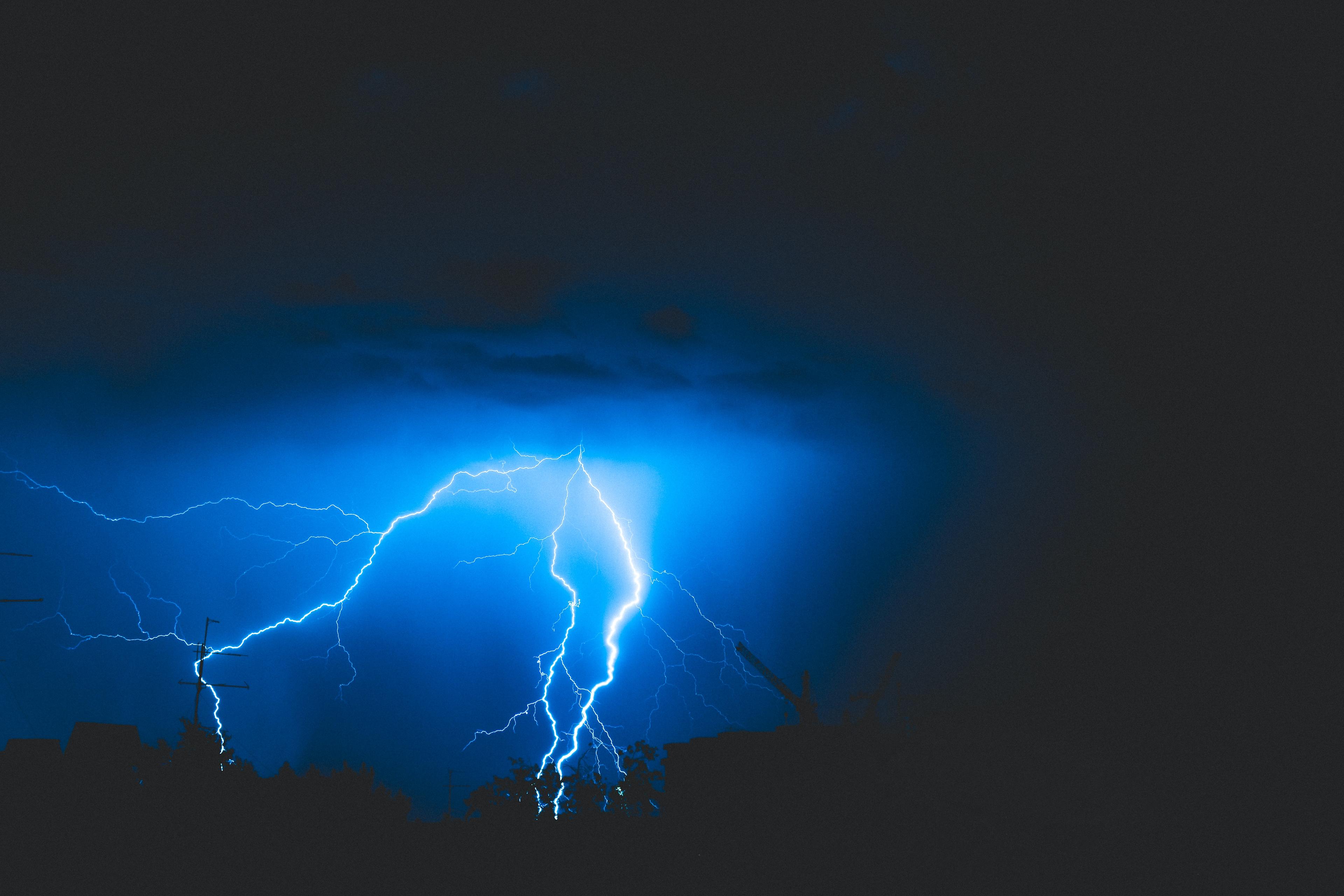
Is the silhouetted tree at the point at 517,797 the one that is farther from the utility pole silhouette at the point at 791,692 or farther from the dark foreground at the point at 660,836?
the utility pole silhouette at the point at 791,692

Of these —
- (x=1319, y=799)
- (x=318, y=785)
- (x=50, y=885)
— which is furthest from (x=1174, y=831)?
(x=50, y=885)

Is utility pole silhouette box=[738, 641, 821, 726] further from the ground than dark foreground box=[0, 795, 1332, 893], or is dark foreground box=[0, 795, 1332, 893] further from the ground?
utility pole silhouette box=[738, 641, 821, 726]

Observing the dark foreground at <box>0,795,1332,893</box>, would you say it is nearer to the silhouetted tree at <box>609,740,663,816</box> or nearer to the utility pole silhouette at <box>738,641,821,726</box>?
the silhouetted tree at <box>609,740,663,816</box>

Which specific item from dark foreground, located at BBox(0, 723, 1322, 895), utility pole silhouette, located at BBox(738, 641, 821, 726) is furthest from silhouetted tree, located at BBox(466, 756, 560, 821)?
utility pole silhouette, located at BBox(738, 641, 821, 726)

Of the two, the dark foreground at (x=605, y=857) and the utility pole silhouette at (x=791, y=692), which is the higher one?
the utility pole silhouette at (x=791, y=692)

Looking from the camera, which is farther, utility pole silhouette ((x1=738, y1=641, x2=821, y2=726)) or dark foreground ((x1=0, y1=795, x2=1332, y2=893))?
utility pole silhouette ((x1=738, y1=641, x2=821, y2=726))

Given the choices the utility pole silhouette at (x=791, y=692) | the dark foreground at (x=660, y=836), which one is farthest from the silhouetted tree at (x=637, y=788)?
the utility pole silhouette at (x=791, y=692)

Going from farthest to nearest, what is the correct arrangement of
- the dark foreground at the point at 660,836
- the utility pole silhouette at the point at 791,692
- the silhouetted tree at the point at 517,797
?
1. the utility pole silhouette at the point at 791,692
2. the silhouetted tree at the point at 517,797
3. the dark foreground at the point at 660,836

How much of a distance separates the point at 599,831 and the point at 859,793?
3.52 meters

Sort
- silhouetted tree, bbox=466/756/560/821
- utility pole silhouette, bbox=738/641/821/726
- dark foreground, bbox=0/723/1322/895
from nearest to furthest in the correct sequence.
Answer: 1. dark foreground, bbox=0/723/1322/895
2. silhouetted tree, bbox=466/756/560/821
3. utility pole silhouette, bbox=738/641/821/726

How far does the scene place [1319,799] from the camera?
796 cm

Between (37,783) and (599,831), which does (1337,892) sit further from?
(37,783)

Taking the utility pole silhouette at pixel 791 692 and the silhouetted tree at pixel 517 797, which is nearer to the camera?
the silhouetted tree at pixel 517 797

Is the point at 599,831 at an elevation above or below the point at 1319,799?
above
